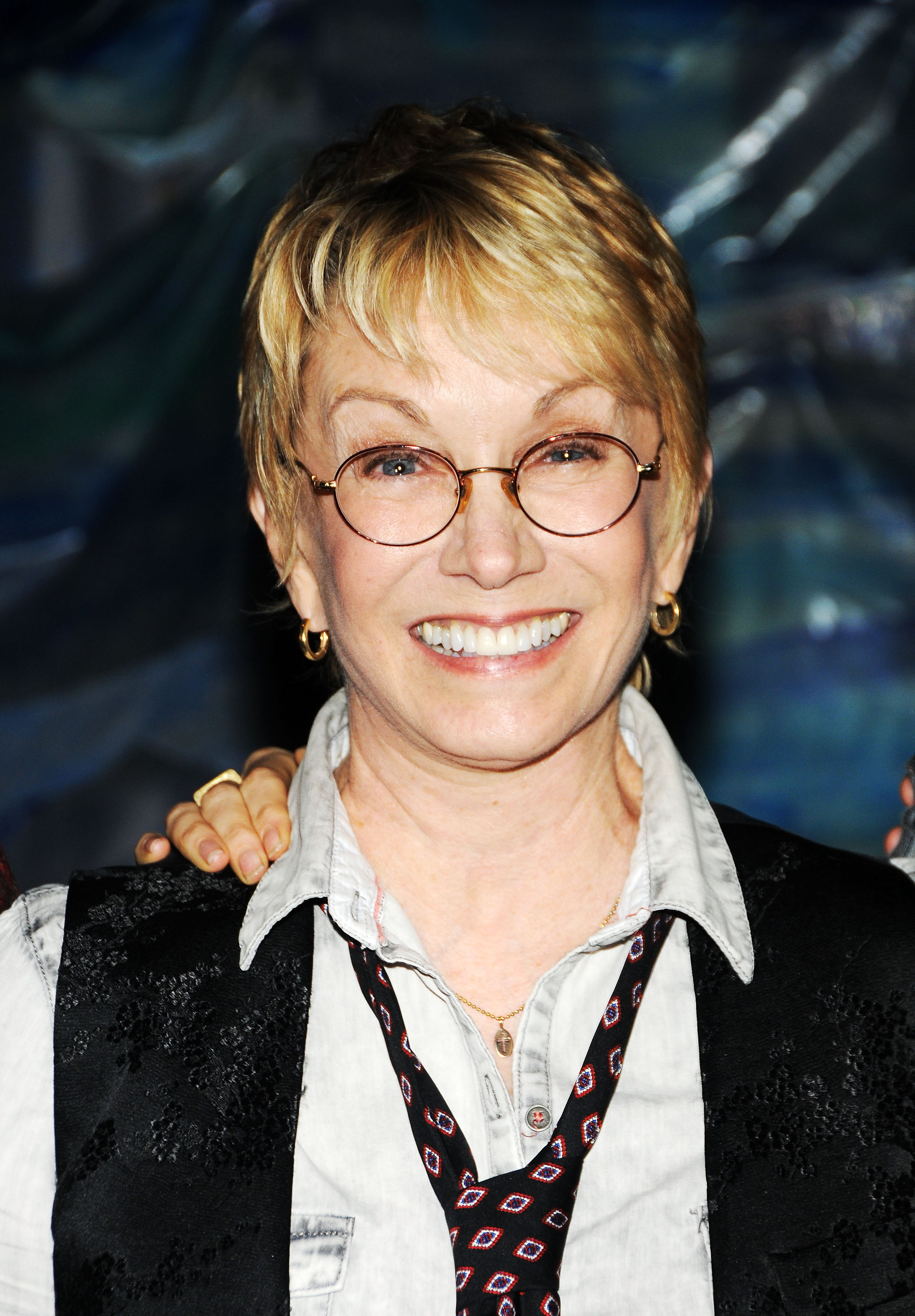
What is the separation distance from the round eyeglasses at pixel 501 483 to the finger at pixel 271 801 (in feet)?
1.62

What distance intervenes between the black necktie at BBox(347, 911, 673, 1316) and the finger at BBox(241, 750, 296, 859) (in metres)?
0.25

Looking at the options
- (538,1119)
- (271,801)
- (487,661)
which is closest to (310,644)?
(271,801)

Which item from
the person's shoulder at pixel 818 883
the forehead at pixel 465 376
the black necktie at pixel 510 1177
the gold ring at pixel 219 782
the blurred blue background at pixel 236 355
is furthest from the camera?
the blurred blue background at pixel 236 355

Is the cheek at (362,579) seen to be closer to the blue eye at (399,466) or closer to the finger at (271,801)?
the blue eye at (399,466)

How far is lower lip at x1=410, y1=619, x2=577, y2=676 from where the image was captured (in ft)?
5.57

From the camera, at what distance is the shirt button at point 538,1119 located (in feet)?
5.47

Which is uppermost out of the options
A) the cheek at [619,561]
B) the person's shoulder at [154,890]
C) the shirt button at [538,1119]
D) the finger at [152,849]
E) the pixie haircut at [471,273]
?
the pixie haircut at [471,273]

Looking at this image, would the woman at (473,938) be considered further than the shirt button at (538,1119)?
No

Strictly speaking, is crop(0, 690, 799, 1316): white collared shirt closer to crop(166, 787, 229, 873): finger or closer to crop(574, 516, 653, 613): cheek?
crop(166, 787, 229, 873): finger

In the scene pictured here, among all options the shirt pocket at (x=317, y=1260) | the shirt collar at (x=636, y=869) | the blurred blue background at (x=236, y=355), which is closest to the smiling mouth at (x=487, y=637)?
the shirt collar at (x=636, y=869)

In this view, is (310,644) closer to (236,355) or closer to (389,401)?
(389,401)

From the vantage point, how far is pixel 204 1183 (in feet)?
5.10

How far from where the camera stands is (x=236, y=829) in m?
1.90

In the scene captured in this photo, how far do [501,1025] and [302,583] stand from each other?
0.70 meters
